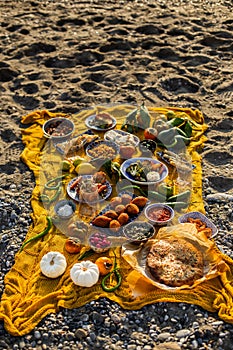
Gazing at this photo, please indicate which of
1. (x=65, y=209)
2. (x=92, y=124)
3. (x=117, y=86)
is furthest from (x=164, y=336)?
(x=117, y=86)

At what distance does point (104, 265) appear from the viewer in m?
6.44

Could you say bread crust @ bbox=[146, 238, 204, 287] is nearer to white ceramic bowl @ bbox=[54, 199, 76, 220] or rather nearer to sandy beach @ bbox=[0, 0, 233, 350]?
sandy beach @ bbox=[0, 0, 233, 350]

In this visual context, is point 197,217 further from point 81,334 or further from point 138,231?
point 81,334

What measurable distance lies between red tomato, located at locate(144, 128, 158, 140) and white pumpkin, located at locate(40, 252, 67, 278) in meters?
2.67

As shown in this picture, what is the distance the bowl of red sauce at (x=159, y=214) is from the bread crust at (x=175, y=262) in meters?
0.36

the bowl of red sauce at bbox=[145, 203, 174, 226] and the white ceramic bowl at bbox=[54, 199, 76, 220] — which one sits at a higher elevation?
the bowl of red sauce at bbox=[145, 203, 174, 226]

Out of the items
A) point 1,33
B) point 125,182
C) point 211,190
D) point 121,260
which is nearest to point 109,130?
point 125,182

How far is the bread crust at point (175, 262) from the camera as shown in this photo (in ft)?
20.5

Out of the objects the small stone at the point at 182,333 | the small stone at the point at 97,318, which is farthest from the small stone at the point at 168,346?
the small stone at the point at 97,318

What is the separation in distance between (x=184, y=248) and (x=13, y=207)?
236 cm

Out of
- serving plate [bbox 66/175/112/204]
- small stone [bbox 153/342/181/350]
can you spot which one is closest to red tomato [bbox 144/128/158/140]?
serving plate [bbox 66/175/112/204]

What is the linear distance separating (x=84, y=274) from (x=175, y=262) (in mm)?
1044

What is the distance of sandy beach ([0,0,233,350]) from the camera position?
19.4ft

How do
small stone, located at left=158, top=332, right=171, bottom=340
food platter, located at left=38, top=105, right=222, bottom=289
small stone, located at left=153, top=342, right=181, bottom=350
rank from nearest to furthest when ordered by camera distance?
small stone, located at left=153, top=342, right=181, bottom=350 → small stone, located at left=158, top=332, right=171, bottom=340 → food platter, located at left=38, top=105, right=222, bottom=289
